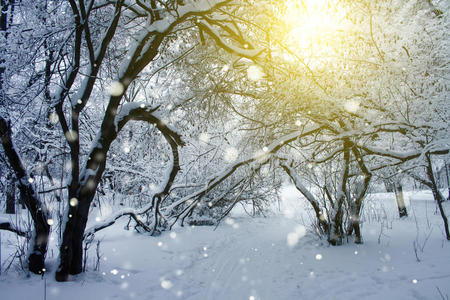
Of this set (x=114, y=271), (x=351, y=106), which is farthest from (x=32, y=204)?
(x=351, y=106)

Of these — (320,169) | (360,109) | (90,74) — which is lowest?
(320,169)

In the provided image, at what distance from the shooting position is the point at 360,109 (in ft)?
15.8

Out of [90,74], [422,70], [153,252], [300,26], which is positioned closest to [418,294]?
[422,70]

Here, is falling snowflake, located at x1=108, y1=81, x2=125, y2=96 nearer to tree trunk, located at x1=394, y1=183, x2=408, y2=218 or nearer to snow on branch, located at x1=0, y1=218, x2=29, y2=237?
snow on branch, located at x1=0, y1=218, x2=29, y2=237

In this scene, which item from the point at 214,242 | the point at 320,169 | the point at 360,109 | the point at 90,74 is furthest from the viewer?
the point at 214,242

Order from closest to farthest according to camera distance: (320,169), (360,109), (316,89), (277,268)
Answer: (316,89)
(360,109)
(277,268)
(320,169)

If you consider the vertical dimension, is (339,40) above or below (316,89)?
above

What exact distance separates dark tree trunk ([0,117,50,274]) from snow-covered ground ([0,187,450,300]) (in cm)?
25

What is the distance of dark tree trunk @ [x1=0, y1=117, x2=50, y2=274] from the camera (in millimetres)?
3924

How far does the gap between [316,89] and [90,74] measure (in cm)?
361

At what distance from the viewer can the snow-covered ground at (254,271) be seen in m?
3.79

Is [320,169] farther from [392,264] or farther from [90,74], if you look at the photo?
[90,74]

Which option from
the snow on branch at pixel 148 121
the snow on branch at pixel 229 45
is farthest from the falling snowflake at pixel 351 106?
the snow on branch at pixel 148 121

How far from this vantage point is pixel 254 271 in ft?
17.7
